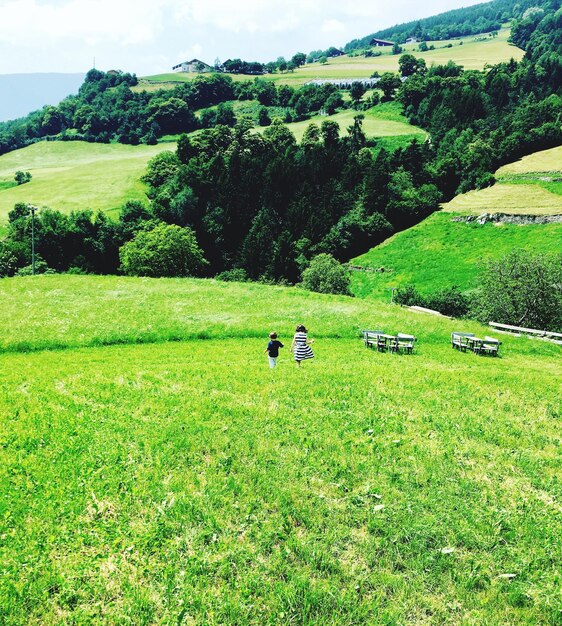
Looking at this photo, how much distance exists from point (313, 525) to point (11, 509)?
6.03 metres

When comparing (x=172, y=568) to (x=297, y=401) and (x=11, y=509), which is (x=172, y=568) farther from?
(x=297, y=401)

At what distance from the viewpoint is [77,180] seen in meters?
156

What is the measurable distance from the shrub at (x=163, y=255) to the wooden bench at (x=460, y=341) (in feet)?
229

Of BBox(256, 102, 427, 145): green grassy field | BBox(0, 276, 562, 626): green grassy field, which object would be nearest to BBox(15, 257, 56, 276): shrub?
BBox(0, 276, 562, 626): green grassy field

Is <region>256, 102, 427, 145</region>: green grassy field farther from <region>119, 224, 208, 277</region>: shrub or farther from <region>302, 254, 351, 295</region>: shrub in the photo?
<region>119, 224, 208, 277</region>: shrub

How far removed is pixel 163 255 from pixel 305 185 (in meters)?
63.0

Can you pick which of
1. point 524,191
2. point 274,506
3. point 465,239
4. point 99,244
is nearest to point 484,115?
point 524,191

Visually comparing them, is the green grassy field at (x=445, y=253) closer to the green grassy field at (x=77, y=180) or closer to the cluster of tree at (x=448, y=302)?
the cluster of tree at (x=448, y=302)

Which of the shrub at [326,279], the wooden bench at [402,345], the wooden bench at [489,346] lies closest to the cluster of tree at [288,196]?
the shrub at [326,279]

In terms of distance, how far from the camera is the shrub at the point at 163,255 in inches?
3610

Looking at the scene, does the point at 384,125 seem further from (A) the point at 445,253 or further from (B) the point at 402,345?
(B) the point at 402,345

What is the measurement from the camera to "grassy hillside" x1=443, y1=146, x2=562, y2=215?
327 ft

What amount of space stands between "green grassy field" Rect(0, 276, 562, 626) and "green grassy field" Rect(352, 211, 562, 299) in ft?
226

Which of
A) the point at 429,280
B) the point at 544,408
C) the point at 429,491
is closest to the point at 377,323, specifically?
the point at 544,408
